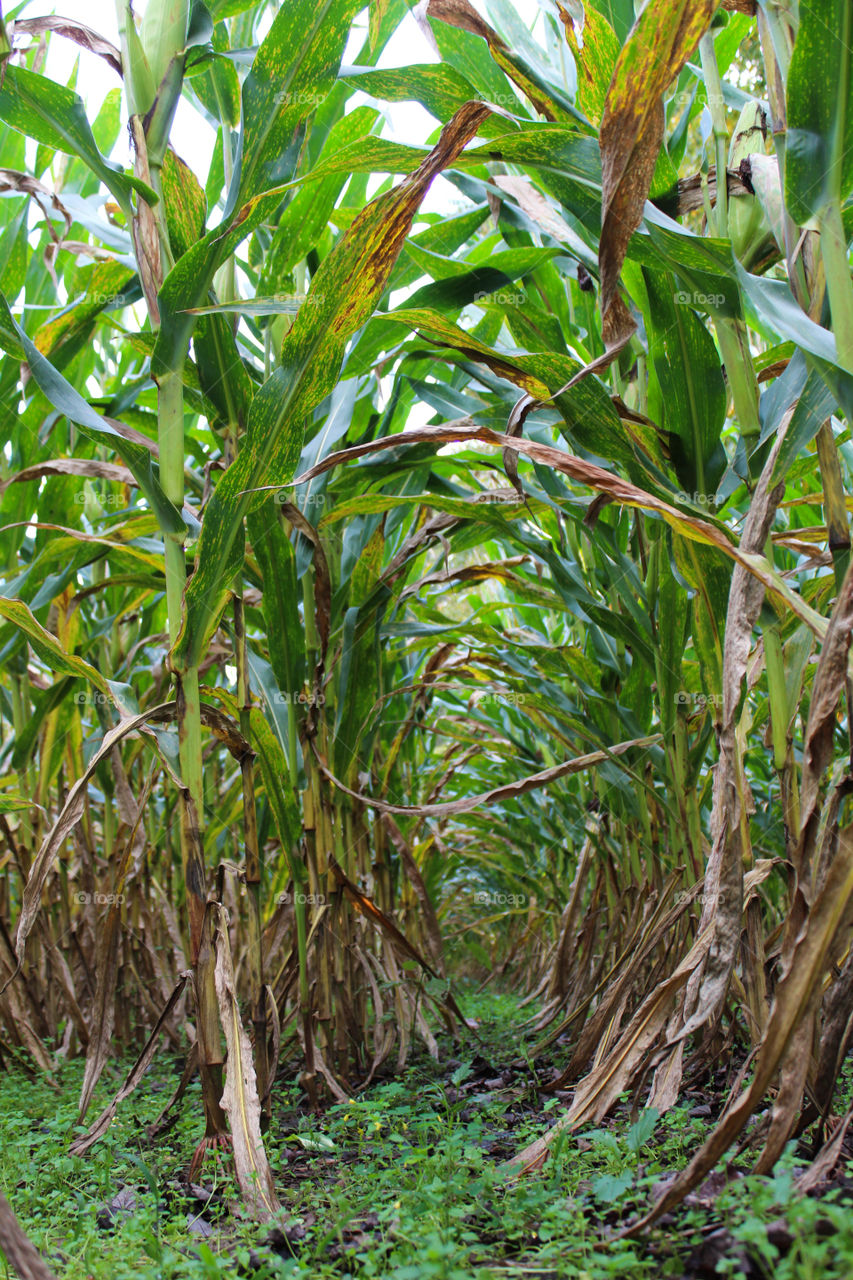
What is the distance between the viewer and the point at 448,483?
5.60 feet

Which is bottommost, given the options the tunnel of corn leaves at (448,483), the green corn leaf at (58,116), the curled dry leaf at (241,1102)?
the curled dry leaf at (241,1102)

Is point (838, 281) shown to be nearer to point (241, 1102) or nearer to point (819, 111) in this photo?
point (819, 111)

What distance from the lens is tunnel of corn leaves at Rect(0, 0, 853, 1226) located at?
0.85m

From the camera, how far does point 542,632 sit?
8.56 feet

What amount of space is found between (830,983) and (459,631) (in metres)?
0.97

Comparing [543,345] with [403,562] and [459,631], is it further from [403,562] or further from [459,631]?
[459,631]

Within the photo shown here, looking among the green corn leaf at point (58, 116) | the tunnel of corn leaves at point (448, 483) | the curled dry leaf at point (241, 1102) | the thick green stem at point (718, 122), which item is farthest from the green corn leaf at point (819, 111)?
the curled dry leaf at point (241, 1102)

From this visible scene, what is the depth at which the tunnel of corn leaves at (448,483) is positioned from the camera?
33.5 inches

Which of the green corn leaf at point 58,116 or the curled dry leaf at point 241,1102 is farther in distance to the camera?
the green corn leaf at point 58,116

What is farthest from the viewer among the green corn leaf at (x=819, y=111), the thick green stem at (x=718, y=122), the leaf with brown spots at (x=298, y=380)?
the thick green stem at (x=718, y=122)

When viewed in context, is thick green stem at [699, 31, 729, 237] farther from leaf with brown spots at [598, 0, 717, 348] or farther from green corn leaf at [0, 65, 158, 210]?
green corn leaf at [0, 65, 158, 210]

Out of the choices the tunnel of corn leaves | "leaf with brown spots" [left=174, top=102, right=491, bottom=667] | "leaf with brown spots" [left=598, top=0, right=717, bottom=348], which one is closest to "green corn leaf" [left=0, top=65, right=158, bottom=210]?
the tunnel of corn leaves

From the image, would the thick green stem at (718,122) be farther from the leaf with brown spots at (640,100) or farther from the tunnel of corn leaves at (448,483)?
the leaf with brown spots at (640,100)

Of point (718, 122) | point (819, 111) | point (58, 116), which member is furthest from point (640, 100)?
point (58, 116)
